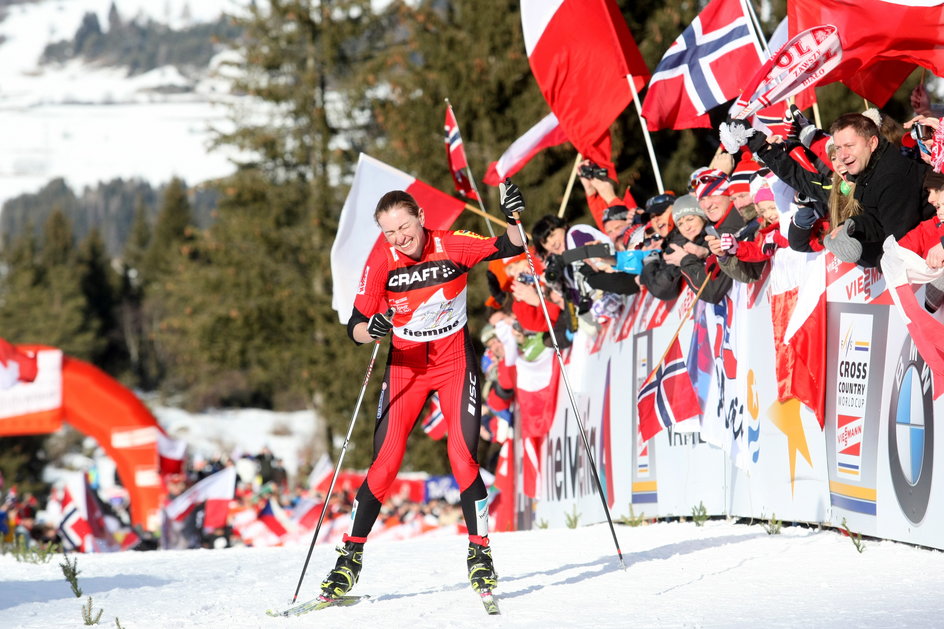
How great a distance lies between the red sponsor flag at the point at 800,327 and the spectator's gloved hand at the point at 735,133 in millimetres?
724

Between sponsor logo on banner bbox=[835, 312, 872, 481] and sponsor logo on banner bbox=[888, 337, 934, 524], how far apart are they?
0.96 ft

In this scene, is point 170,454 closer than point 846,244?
No

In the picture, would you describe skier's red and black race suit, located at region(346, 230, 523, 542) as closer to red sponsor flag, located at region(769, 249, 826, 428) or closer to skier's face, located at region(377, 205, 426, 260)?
skier's face, located at region(377, 205, 426, 260)

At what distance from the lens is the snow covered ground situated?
4609 millimetres

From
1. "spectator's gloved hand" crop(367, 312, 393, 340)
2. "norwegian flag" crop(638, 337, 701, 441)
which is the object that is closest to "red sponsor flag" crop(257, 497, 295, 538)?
"norwegian flag" crop(638, 337, 701, 441)

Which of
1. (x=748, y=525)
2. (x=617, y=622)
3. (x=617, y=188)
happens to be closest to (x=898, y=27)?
(x=748, y=525)

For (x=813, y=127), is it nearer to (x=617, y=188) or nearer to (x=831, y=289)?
(x=831, y=289)

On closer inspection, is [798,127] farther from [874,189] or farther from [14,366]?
[14,366]

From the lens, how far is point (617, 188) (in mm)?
18312

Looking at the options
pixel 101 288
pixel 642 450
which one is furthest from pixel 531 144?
pixel 101 288

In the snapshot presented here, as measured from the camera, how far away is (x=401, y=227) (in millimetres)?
5629

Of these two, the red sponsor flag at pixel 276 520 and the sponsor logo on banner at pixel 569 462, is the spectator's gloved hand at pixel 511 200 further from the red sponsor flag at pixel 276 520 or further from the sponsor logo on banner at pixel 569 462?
the red sponsor flag at pixel 276 520

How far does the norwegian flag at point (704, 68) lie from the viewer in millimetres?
9297

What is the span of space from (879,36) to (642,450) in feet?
11.9
